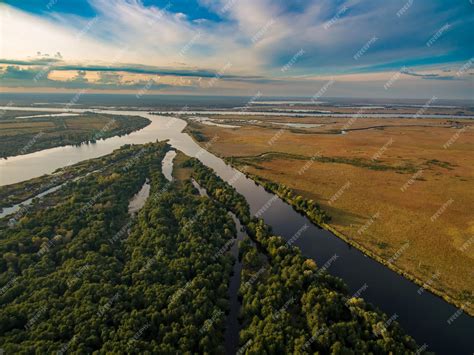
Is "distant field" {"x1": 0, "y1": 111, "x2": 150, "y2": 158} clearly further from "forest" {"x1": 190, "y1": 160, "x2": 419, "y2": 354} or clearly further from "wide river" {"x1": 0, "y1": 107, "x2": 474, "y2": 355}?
"forest" {"x1": 190, "y1": 160, "x2": 419, "y2": 354}

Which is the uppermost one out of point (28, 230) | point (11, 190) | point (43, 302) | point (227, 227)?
point (11, 190)

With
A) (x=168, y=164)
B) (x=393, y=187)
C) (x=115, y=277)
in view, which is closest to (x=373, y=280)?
(x=115, y=277)

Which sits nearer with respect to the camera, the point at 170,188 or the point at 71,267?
the point at 71,267

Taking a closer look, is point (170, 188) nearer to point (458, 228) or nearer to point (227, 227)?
point (227, 227)

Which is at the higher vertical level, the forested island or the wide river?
the forested island

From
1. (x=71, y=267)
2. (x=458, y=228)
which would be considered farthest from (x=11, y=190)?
(x=458, y=228)

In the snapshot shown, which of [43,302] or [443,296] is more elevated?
[43,302]

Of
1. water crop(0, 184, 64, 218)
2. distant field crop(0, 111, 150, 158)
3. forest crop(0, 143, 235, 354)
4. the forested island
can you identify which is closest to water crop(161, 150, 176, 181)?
forest crop(0, 143, 235, 354)
